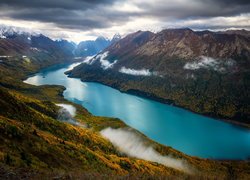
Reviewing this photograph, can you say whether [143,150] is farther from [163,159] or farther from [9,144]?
[9,144]

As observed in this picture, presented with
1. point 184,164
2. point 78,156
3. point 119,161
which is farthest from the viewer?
point 184,164

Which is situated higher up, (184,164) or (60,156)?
(60,156)

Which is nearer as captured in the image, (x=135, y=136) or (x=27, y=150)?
(x=27, y=150)

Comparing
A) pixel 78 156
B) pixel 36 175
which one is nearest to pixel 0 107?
pixel 78 156

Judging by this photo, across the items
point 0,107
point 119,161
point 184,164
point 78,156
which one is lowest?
point 184,164

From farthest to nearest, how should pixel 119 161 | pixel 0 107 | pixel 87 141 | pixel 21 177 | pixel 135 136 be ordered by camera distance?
pixel 135 136
pixel 87 141
pixel 119 161
pixel 0 107
pixel 21 177

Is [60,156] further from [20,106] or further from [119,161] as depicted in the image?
[20,106]

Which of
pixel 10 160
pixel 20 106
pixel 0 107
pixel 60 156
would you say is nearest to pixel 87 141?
pixel 20 106
